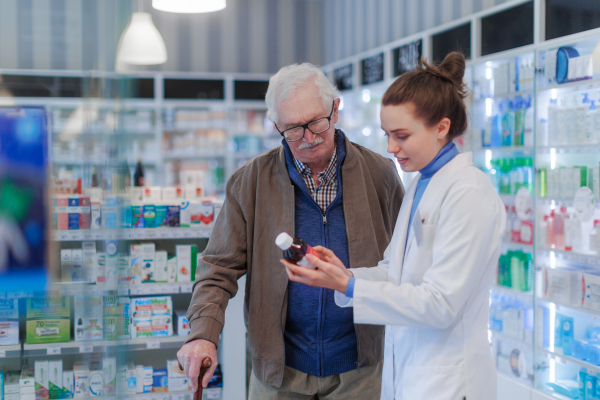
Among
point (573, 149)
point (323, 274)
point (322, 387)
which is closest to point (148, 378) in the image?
point (322, 387)

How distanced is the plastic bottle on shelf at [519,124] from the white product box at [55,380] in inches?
151

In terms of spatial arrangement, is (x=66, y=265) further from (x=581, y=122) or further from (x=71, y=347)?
(x=581, y=122)

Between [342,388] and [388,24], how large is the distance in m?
6.35

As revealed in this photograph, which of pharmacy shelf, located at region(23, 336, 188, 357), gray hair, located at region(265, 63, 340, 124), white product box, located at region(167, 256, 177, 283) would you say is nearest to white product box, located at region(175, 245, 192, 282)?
white product box, located at region(167, 256, 177, 283)

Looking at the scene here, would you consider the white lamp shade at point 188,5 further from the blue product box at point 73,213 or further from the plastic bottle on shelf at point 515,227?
the blue product box at point 73,213

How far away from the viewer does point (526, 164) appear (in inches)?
168

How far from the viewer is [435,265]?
50.4 inches

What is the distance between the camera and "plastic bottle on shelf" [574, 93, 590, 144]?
3.73 metres

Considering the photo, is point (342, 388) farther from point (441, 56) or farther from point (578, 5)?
point (441, 56)

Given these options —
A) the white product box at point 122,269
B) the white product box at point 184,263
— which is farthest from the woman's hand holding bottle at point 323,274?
the white product box at point 184,263

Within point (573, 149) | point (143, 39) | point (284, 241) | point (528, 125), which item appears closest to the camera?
point (284, 241)

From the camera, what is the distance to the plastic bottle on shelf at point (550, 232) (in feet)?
13.1

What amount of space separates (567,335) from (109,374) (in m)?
3.61

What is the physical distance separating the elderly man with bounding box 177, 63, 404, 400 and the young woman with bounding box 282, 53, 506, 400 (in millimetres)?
249
